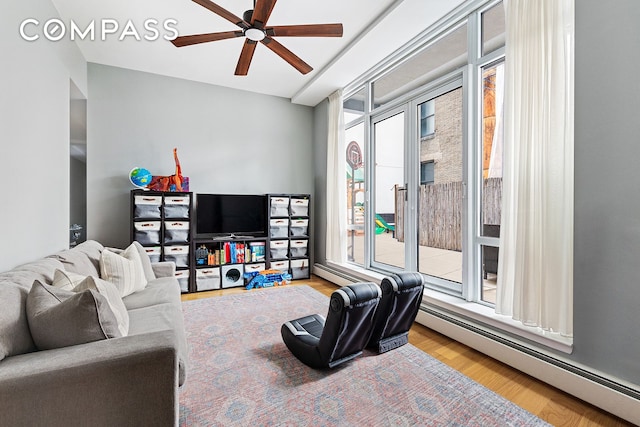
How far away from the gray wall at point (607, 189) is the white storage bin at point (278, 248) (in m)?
3.52

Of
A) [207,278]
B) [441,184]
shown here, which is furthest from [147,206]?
[441,184]

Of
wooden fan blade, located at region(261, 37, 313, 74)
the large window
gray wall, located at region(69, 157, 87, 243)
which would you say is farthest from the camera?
gray wall, located at region(69, 157, 87, 243)

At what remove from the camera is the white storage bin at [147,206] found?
368 cm

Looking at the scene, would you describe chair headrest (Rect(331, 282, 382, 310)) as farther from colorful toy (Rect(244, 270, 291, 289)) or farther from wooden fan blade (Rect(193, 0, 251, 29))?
colorful toy (Rect(244, 270, 291, 289))

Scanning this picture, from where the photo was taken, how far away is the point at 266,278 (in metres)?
4.32

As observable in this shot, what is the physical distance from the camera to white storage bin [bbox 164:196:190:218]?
3.83 m

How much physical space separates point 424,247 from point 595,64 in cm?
203

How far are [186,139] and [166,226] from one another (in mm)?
1324

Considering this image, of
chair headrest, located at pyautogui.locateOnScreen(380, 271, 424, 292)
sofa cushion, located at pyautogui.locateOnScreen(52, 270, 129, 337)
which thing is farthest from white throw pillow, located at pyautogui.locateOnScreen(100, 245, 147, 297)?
chair headrest, located at pyautogui.locateOnScreen(380, 271, 424, 292)

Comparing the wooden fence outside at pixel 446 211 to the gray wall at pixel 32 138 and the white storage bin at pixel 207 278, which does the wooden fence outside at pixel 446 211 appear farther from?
the gray wall at pixel 32 138

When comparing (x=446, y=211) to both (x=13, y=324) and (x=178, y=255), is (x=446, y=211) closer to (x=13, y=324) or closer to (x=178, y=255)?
(x=13, y=324)

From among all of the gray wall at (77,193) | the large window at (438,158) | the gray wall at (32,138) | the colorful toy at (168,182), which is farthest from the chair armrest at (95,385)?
the gray wall at (77,193)

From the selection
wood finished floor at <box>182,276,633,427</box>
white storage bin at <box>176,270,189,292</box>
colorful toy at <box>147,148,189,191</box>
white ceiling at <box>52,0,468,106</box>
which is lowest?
wood finished floor at <box>182,276,633,427</box>

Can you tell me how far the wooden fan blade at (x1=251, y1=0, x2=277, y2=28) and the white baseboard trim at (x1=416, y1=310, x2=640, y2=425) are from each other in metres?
2.88
